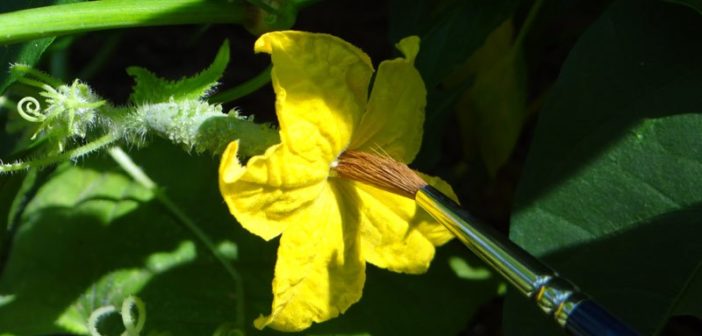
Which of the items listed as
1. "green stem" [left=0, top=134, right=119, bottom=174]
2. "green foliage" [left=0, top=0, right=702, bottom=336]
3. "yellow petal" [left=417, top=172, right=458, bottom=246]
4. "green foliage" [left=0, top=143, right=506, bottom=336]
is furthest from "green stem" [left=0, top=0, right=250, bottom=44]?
Answer: "green foliage" [left=0, top=143, right=506, bottom=336]

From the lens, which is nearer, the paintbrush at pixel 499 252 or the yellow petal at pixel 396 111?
the paintbrush at pixel 499 252

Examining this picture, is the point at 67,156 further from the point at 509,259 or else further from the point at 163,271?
the point at 509,259

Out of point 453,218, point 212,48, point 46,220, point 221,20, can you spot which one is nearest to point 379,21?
point 212,48

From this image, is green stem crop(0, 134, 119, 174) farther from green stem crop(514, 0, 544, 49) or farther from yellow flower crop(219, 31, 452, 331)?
green stem crop(514, 0, 544, 49)

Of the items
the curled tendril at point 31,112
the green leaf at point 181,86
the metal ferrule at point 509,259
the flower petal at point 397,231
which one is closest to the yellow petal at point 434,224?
the flower petal at point 397,231

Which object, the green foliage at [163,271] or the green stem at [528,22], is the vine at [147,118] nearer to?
the green foliage at [163,271]

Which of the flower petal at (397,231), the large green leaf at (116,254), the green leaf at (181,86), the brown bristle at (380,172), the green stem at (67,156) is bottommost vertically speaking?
the large green leaf at (116,254)

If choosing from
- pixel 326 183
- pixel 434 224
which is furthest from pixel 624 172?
pixel 326 183
